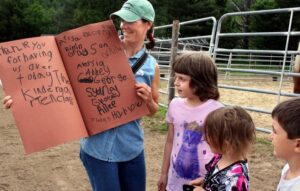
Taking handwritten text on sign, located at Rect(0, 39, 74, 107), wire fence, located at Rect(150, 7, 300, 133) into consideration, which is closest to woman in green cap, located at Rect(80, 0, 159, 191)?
handwritten text on sign, located at Rect(0, 39, 74, 107)

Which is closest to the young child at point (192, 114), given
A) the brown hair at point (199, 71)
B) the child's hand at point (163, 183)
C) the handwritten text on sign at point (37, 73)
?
the brown hair at point (199, 71)

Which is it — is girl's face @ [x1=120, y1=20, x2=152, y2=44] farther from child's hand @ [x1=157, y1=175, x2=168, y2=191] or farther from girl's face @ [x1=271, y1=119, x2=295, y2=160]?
girl's face @ [x1=271, y1=119, x2=295, y2=160]

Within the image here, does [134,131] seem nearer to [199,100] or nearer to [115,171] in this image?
[115,171]

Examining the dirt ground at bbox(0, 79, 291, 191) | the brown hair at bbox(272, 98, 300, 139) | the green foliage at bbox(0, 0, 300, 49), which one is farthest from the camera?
the green foliage at bbox(0, 0, 300, 49)

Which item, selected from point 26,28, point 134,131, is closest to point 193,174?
point 134,131

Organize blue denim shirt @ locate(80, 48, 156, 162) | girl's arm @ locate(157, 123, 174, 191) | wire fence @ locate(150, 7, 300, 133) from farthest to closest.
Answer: wire fence @ locate(150, 7, 300, 133)
girl's arm @ locate(157, 123, 174, 191)
blue denim shirt @ locate(80, 48, 156, 162)

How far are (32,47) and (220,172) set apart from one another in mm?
1037

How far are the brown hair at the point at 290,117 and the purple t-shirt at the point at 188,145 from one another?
0.63 m

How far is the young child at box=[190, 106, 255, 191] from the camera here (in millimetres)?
1718

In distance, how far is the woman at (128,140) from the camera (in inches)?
82.7

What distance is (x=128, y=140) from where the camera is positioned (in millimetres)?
2154

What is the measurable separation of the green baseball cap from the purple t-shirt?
0.48m

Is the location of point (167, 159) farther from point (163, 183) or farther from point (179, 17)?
point (179, 17)

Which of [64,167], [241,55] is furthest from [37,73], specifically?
[241,55]
